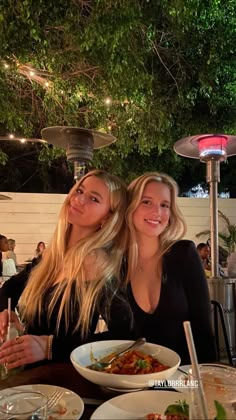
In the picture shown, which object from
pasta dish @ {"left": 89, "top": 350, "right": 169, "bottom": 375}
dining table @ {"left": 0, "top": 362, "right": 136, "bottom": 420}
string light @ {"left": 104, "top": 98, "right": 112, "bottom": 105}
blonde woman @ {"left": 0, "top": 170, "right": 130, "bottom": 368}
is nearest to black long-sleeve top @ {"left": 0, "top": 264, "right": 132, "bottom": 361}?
blonde woman @ {"left": 0, "top": 170, "right": 130, "bottom": 368}

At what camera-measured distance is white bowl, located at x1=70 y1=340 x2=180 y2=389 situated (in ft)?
3.26

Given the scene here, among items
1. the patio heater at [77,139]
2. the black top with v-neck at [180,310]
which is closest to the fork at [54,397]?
the black top with v-neck at [180,310]

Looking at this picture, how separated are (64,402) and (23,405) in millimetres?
112

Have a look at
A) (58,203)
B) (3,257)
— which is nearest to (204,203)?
(58,203)

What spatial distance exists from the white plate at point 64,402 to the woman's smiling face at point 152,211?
0.94 meters

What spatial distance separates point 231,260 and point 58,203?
4.77 meters

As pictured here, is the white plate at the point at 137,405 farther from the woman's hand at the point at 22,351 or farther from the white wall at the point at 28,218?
the white wall at the point at 28,218

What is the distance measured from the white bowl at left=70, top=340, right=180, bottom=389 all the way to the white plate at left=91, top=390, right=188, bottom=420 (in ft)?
0.11

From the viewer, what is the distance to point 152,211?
1809 millimetres

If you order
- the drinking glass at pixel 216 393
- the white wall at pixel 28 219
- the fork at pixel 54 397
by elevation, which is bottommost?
the fork at pixel 54 397

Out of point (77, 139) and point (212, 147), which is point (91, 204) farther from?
point (212, 147)

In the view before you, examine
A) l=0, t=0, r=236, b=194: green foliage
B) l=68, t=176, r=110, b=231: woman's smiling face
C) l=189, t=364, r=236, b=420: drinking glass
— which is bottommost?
l=189, t=364, r=236, b=420: drinking glass

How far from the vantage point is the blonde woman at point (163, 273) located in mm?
A: 1678

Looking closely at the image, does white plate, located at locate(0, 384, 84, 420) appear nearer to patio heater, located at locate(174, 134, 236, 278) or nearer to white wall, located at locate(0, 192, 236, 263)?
patio heater, located at locate(174, 134, 236, 278)
